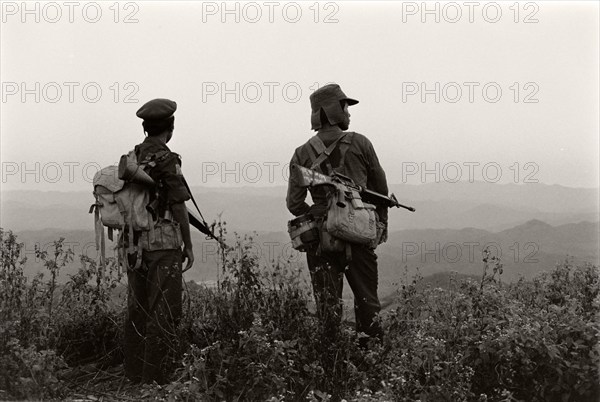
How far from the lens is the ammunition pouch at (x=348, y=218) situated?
5988mm

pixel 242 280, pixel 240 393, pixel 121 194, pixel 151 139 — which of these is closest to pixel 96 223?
pixel 121 194

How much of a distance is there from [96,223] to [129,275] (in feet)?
1.62

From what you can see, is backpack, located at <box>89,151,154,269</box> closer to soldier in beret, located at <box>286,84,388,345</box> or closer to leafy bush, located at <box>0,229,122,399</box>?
leafy bush, located at <box>0,229,122,399</box>

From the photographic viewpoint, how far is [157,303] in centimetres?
569

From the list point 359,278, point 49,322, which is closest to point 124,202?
point 49,322

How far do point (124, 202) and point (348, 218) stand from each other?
1775mm

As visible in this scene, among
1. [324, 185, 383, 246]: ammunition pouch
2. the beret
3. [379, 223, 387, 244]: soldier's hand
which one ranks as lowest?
[379, 223, 387, 244]: soldier's hand

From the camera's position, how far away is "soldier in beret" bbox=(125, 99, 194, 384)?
5.62 meters

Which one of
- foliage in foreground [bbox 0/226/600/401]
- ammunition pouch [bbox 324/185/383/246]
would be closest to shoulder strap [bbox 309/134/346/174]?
ammunition pouch [bbox 324/185/383/246]

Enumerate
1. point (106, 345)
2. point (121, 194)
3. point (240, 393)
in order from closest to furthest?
point (240, 393), point (121, 194), point (106, 345)

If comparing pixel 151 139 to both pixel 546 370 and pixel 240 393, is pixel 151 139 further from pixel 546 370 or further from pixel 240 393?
pixel 546 370

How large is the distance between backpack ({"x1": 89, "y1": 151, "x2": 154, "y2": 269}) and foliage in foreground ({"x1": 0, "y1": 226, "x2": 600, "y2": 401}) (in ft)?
2.40

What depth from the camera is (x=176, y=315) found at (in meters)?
5.76

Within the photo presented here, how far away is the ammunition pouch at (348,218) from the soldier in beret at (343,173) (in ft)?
0.59
